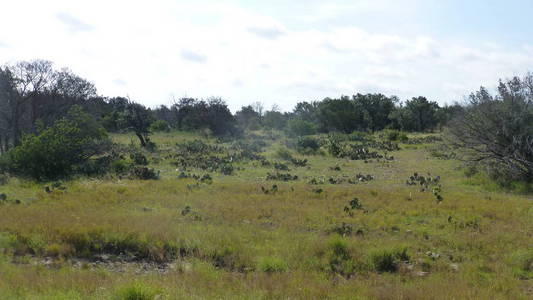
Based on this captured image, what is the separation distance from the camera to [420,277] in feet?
26.2

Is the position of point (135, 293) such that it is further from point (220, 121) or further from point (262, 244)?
point (220, 121)

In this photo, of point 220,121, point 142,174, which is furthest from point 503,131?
point 220,121

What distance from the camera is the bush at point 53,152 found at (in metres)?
19.9

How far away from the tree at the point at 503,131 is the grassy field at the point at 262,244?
93.4 inches

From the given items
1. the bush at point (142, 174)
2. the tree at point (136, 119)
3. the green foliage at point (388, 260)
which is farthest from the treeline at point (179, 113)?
the green foliage at point (388, 260)

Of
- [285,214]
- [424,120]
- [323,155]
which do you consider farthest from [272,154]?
[424,120]

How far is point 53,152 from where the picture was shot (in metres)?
20.3

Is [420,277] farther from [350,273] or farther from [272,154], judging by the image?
[272,154]

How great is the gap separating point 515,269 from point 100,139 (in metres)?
22.5

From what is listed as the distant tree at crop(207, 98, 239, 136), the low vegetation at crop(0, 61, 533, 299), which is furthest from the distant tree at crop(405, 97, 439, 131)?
the low vegetation at crop(0, 61, 533, 299)

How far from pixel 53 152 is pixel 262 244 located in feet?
48.0

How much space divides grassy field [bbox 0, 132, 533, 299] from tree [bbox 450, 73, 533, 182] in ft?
7.78

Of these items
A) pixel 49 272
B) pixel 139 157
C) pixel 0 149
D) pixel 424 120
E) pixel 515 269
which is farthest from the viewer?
pixel 424 120

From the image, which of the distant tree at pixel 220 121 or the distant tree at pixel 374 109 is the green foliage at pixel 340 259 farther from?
the distant tree at pixel 374 109
